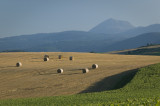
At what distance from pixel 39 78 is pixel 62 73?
4580 millimetres

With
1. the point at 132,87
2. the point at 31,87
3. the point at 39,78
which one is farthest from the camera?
the point at 39,78

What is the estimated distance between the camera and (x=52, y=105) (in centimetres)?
1958

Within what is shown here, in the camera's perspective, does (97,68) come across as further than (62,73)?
Yes

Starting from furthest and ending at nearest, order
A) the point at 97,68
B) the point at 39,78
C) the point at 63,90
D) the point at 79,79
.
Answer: the point at 97,68
the point at 39,78
the point at 79,79
the point at 63,90

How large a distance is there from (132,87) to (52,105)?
1302 centimetres

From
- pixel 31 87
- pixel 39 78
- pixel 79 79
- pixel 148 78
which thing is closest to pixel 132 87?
pixel 148 78

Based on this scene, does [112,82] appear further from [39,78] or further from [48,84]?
[39,78]

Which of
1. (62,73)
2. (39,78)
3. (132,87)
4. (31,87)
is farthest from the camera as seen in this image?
(62,73)

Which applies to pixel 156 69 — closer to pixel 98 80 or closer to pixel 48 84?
pixel 98 80

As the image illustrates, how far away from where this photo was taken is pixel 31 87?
3594 cm

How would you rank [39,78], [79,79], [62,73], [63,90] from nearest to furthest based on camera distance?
[63,90]
[79,79]
[39,78]
[62,73]

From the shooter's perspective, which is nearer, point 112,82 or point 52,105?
point 52,105

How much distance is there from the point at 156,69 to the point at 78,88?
12.3m

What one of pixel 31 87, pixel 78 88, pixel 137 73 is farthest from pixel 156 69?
pixel 31 87
